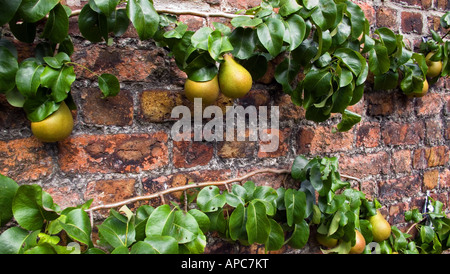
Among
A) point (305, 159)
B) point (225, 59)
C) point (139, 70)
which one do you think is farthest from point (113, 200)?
point (305, 159)

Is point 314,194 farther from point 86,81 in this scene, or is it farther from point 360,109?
point 86,81

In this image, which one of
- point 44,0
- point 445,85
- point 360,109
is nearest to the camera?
point 44,0

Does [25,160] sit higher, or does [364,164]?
[25,160]

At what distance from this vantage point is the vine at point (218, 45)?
0.63 meters

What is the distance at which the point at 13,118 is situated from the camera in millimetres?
684

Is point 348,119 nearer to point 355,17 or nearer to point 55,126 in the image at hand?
point 355,17

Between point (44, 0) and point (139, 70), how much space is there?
0.23m

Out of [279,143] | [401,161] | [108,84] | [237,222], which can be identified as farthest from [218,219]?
[401,161]

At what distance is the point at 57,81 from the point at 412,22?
43.3 inches

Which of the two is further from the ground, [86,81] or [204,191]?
[86,81]

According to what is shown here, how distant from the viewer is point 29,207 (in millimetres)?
626

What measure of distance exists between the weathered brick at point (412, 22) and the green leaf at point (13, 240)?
120 cm

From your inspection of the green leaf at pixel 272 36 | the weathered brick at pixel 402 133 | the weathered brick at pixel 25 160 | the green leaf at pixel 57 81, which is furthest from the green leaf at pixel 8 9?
the weathered brick at pixel 402 133

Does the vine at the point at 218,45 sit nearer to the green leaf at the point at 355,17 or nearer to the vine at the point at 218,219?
the green leaf at the point at 355,17
